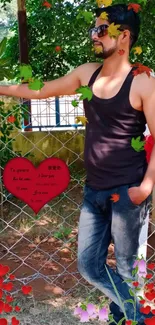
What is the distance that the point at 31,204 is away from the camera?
8.16ft

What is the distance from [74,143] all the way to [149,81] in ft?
12.9

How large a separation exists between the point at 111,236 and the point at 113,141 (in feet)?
1.53

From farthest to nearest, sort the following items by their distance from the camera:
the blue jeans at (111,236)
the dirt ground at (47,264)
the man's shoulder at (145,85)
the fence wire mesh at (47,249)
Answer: the fence wire mesh at (47,249), the dirt ground at (47,264), the blue jeans at (111,236), the man's shoulder at (145,85)

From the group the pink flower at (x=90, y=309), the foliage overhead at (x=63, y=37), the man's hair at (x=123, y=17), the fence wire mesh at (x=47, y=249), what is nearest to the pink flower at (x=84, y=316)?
the pink flower at (x=90, y=309)

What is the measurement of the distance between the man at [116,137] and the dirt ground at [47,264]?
2.63 feet

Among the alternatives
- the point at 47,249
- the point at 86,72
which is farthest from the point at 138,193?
the point at 47,249

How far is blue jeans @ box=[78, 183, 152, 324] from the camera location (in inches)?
77.8

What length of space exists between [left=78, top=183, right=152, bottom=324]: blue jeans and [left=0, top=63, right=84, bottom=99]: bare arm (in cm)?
42

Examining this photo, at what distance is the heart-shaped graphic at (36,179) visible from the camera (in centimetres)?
239

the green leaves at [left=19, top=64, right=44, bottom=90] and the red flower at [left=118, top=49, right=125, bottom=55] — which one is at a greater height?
the red flower at [left=118, top=49, right=125, bottom=55]

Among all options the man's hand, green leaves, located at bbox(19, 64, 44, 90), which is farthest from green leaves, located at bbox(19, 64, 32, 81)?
the man's hand

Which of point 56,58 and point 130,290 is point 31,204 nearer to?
point 130,290

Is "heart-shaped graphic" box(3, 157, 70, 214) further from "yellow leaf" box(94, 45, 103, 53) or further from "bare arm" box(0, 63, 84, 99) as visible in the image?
"yellow leaf" box(94, 45, 103, 53)

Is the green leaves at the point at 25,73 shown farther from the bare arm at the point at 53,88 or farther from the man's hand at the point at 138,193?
the man's hand at the point at 138,193
